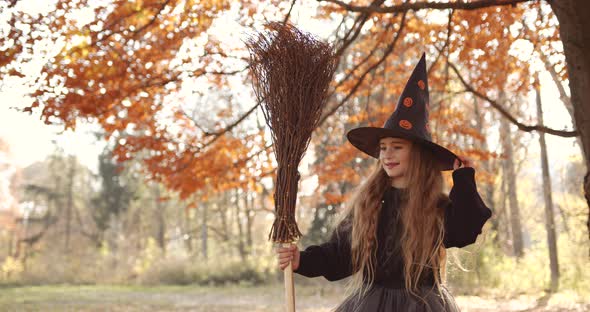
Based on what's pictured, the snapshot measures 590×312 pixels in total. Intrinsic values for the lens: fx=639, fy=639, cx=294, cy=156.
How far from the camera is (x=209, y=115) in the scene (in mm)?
19656

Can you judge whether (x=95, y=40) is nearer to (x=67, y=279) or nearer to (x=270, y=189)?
(x=67, y=279)

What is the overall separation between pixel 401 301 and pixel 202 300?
943 cm

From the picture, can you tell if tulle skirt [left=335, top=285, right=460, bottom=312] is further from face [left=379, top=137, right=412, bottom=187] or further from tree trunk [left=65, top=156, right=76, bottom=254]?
tree trunk [left=65, top=156, right=76, bottom=254]

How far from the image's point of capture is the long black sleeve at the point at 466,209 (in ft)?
→ 8.89

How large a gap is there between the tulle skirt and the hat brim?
604 mm

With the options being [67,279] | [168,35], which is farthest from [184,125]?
[67,279]

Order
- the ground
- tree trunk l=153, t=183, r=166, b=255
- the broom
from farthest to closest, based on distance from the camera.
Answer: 1. tree trunk l=153, t=183, r=166, b=255
2. the ground
3. the broom

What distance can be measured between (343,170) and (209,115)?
1223 centimetres

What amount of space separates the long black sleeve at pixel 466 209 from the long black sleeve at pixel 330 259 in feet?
1.84

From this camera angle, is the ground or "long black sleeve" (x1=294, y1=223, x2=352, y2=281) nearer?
"long black sleeve" (x1=294, y1=223, x2=352, y2=281)

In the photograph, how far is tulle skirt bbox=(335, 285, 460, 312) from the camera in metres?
2.80

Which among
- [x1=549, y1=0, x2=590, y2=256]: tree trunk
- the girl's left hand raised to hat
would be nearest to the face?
the girl's left hand raised to hat

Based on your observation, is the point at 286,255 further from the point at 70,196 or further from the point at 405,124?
the point at 70,196

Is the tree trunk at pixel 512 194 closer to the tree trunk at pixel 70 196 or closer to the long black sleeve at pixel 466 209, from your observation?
the long black sleeve at pixel 466 209
